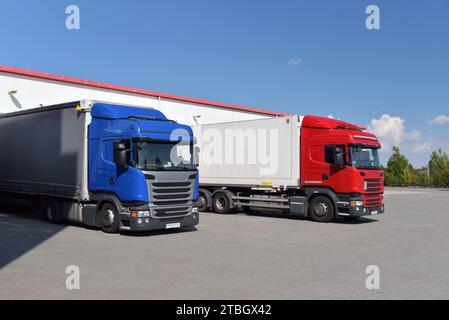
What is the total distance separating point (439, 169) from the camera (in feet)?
197

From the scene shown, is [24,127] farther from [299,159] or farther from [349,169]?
[349,169]

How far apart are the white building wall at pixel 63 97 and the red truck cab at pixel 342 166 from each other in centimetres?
1057

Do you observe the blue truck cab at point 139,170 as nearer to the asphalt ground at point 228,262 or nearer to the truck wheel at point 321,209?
the asphalt ground at point 228,262

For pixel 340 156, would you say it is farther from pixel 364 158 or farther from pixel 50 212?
pixel 50 212

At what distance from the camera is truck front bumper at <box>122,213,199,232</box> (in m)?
11.8

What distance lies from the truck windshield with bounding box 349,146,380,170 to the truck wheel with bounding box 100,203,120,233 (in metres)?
7.66

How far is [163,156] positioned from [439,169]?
181 ft

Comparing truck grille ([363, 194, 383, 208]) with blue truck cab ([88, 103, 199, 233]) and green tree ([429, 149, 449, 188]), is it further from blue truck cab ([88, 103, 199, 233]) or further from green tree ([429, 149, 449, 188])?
green tree ([429, 149, 449, 188])

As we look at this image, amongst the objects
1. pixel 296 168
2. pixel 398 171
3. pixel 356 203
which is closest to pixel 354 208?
pixel 356 203

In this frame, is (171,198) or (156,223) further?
(171,198)

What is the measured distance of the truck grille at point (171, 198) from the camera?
475 inches

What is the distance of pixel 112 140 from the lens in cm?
1245

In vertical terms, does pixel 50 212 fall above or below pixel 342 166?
below
